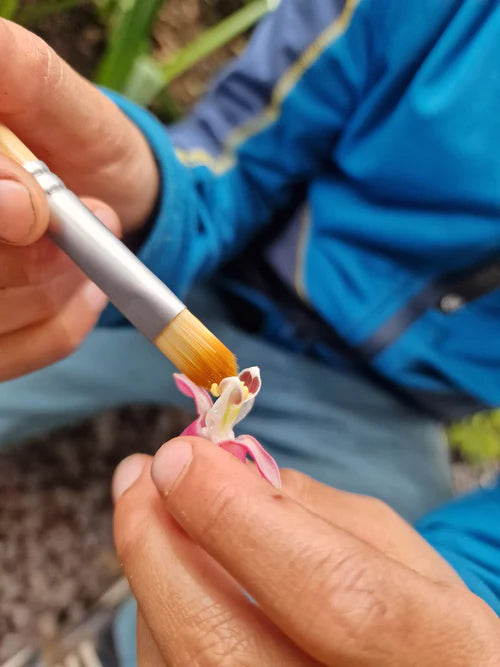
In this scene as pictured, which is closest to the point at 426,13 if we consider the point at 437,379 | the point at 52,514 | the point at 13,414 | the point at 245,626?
the point at 437,379

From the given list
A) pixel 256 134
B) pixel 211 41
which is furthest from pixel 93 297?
pixel 211 41

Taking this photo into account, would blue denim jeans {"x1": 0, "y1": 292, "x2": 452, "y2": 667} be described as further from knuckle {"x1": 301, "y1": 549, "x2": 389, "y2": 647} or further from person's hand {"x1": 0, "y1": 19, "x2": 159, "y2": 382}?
knuckle {"x1": 301, "y1": 549, "x2": 389, "y2": 647}

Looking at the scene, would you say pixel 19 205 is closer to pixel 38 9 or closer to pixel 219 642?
pixel 219 642

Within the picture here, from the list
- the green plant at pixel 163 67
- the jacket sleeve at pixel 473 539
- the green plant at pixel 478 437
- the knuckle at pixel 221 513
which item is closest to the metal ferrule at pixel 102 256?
the knuckle at pixel 221 513

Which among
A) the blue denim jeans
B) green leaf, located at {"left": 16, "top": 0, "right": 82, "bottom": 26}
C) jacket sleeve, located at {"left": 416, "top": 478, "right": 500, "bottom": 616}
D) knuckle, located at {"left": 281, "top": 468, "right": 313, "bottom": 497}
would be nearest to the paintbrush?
knuckle, located at {"left": 281, "top": 468, "right": 313, "bottom": 497}

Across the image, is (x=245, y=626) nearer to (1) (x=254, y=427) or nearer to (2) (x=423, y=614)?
(2) (x=423, y=614)
